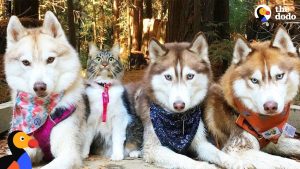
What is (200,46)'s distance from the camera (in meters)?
4.29

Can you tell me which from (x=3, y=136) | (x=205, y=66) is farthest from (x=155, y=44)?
(x=3, y=136)

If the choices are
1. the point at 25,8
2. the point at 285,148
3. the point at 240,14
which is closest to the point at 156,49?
the point at 285,148

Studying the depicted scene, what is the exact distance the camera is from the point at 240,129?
4113 mm

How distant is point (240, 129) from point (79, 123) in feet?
5.43

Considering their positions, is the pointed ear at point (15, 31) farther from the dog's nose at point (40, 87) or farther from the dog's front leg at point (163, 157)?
the dog's front leg at point (163, 157)

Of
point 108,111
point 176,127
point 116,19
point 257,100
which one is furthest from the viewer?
point 116,19

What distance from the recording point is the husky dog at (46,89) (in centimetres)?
376

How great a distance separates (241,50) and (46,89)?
1986mm

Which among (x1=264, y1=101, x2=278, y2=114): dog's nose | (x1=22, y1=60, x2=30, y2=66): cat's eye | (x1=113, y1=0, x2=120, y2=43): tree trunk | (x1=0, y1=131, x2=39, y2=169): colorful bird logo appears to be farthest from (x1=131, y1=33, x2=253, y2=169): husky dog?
(x1=113, y1=0, x2=120, y2=43): tree trunk

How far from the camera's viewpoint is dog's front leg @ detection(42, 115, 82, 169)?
379 cm

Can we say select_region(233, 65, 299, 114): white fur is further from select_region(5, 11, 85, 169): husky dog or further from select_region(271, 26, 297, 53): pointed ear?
select_region(5, 11, 85, 169): husky dog

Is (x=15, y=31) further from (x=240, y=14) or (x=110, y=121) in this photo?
(x=240, y=14)

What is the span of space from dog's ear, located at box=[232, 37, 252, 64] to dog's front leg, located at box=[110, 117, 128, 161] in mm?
1390

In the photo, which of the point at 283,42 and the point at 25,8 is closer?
the point at 283,42
